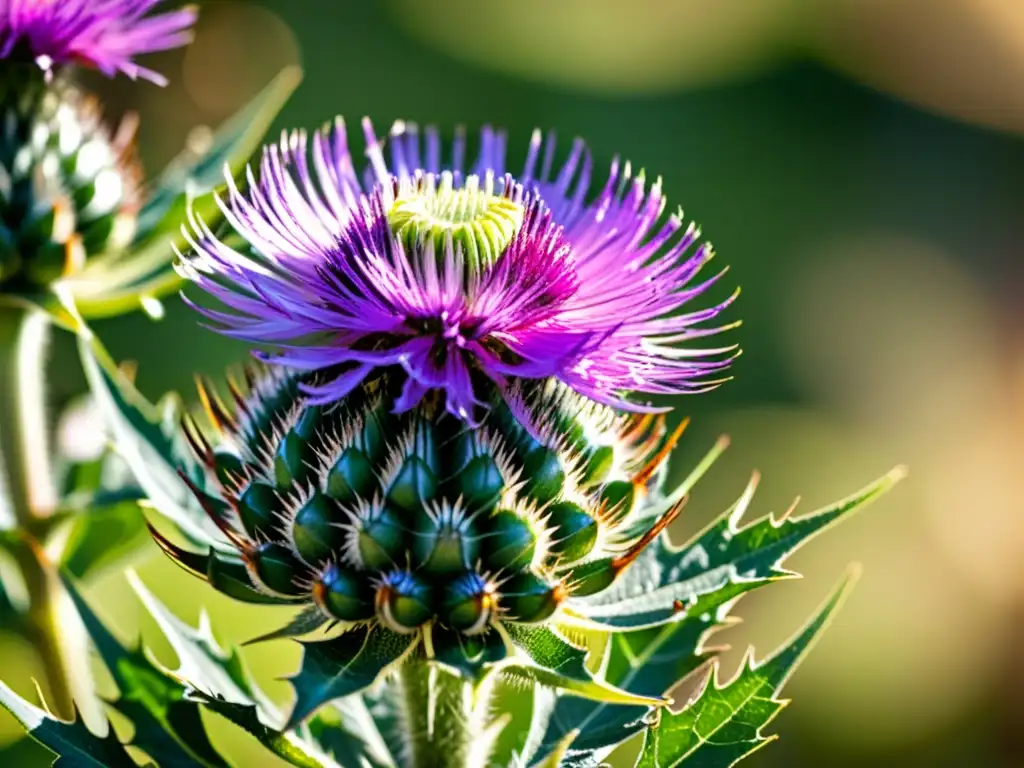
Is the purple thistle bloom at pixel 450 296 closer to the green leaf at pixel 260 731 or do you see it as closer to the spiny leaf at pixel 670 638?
the spiny leaf at pixel 670 638

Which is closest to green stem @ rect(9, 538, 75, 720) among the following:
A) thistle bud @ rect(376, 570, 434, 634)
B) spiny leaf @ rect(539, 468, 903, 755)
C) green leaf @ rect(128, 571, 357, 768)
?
green leaf @ rect(128, 571, 357, 768)

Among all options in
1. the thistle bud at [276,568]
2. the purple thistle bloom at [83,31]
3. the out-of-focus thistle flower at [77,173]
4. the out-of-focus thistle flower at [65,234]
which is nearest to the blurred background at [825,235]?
the out-of-focus thistle flower at [65,234]

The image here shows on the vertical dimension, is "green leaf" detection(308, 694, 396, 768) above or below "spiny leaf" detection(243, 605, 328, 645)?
below

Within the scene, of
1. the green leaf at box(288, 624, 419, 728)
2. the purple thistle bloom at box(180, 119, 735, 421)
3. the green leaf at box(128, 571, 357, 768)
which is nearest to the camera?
the green leaf at box(288, 624, 419, 728)

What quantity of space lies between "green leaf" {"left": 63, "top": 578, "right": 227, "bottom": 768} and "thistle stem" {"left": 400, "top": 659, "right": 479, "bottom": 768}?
382mm

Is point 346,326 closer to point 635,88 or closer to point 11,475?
point 11,475

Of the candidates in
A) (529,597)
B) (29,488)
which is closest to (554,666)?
(529,597)

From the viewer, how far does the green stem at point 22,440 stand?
3146 mm

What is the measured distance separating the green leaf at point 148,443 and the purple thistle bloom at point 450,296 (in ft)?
1.48

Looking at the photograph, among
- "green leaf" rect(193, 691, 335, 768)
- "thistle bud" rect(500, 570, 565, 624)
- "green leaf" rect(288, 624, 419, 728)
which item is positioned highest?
A: "thistle bud" rect(500, 570, 565, 624)

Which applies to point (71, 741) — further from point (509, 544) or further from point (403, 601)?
point (509, 544)

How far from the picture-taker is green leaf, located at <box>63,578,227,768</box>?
93.0 inches

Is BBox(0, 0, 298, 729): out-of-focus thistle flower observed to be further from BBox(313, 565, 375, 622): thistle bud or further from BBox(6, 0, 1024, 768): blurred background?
BBox(6, 0, 1024, 768): blurred background

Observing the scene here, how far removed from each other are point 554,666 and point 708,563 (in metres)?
0.54
